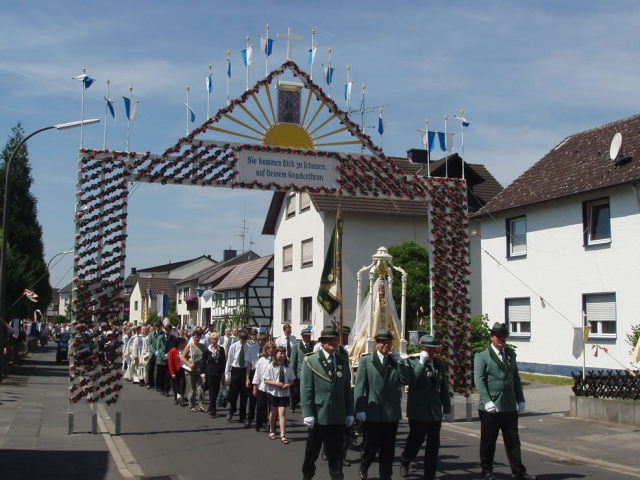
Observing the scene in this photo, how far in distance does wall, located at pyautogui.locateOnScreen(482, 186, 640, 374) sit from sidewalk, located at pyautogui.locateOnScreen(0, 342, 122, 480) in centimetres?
1434

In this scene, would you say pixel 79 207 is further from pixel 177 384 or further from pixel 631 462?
pixel 631 462

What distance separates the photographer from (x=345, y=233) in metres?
33.9

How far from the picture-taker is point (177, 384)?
1683 centimetres

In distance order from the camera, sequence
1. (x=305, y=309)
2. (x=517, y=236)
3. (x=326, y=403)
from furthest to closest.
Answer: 1. (x=305, y=309)
2. (x=517, y=236)
3. (x=326, y=403)

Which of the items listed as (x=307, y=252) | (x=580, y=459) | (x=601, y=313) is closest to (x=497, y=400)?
(x=580, y=459)

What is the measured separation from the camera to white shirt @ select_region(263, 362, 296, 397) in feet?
39.1

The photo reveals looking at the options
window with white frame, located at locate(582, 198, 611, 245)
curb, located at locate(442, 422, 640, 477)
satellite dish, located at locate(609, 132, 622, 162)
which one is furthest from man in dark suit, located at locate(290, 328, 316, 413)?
satellite dish, located at locate(609, 132, 622, 162)

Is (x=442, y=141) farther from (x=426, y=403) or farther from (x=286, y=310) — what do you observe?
(x=286, y=310)

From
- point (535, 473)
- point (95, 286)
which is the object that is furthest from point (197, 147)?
point (535, 473)

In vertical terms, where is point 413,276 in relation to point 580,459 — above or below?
above

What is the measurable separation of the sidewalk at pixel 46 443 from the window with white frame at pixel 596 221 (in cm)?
1515

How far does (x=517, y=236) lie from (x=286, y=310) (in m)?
15.6

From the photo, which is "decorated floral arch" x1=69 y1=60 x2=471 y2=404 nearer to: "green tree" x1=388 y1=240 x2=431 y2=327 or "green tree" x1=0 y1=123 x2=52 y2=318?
"green tree" x1=388 y1=240 x2=431 y2=327

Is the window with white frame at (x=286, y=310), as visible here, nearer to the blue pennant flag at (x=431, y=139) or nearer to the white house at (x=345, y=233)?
the white house at (x=345, y=233)
